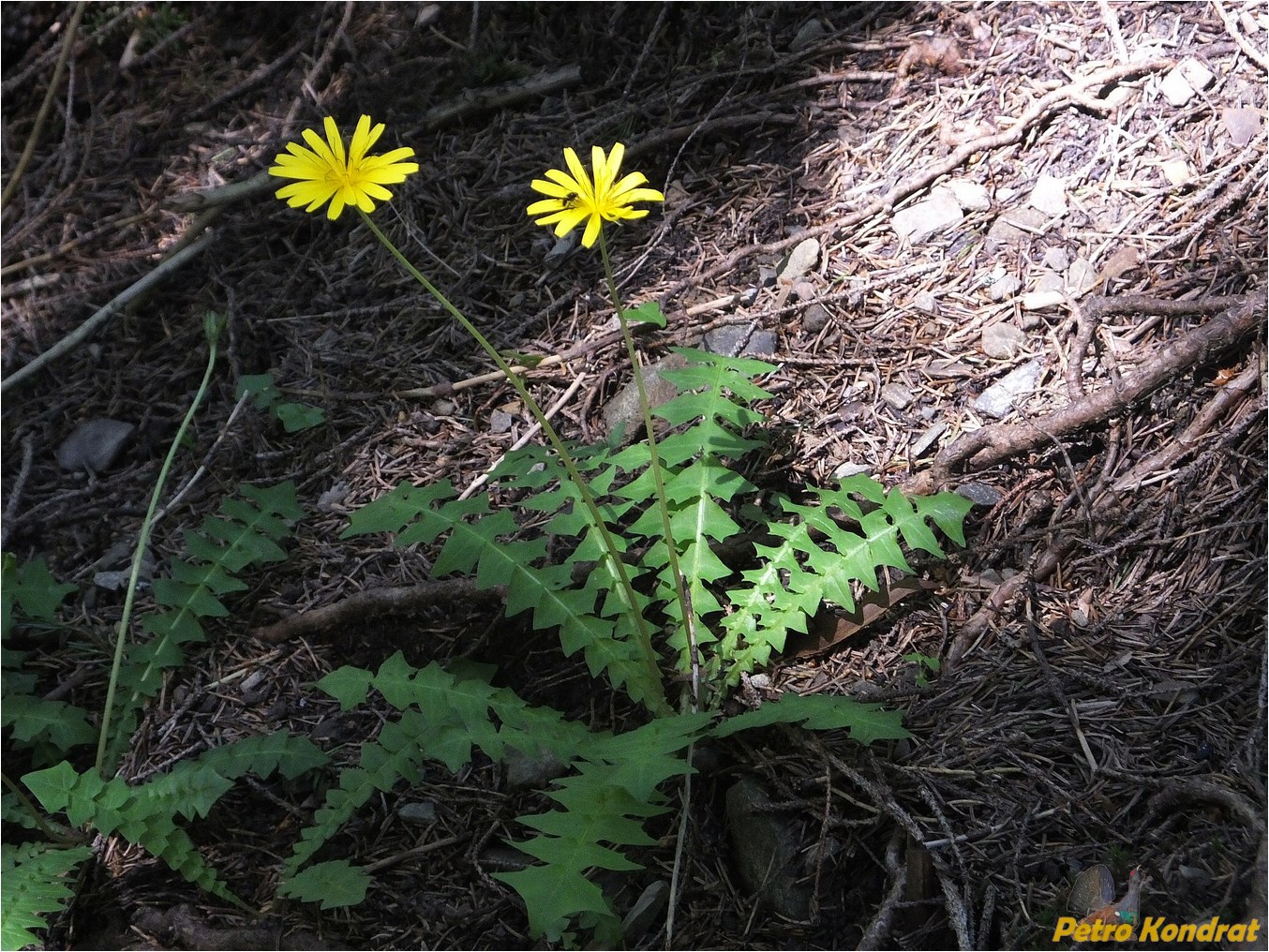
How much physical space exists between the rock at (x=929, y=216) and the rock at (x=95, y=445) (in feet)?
8.87

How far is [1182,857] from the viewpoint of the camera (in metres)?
1.65

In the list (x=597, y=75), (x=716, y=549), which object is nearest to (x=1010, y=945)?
(x=716, y=549)

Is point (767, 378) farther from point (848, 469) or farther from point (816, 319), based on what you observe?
point (848, 469)

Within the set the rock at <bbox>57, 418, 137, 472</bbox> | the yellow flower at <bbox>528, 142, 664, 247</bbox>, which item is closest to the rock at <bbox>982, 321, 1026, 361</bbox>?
the yellow flower at <bbox>528, 142, 664, 247</bbox>

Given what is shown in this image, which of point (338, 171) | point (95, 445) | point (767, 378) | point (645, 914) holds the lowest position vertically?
point (645, 914)

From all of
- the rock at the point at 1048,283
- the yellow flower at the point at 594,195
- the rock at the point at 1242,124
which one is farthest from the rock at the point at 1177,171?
the yellow flower at the point at 594,195

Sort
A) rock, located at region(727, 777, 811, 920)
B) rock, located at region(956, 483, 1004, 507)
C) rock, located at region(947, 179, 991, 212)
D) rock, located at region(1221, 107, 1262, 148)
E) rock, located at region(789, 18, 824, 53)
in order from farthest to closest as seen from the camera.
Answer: rock, located at region(789, 18, 824, 53)
rock, located at region(947, 179, 991, 212)
rock, located at region(1221, 107, 1262, 148)
rock, located at region(956, 483, 1004, 507)
rock, located at region(727, 777, 811, 920)

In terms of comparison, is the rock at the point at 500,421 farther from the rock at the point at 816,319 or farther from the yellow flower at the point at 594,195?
the yellow flower at the point at 594,195

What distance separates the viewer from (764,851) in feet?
6.56

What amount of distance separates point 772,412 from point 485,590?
95 cm

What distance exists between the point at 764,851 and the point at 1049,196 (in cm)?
204

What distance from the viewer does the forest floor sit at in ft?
6.39

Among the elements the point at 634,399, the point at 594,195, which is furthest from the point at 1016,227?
the point at 594,195

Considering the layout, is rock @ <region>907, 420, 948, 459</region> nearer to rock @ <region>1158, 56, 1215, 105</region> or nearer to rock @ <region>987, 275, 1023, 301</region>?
rock @ <region>987, 275, 1023, 301</region>
